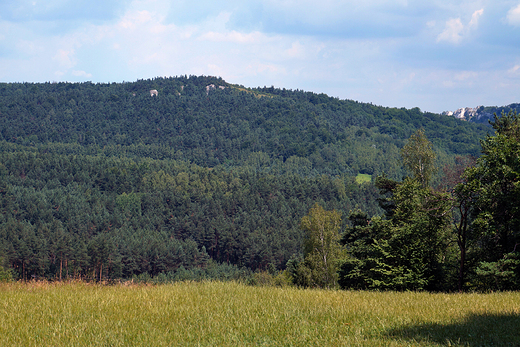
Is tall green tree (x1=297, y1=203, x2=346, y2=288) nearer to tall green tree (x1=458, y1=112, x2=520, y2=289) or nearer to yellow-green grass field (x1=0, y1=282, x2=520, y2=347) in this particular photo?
tall green tree (x1=458, y1=112, x2=520, y2=289)

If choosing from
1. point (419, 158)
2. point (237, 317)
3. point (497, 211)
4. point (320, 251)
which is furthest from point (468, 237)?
point (320, 251)

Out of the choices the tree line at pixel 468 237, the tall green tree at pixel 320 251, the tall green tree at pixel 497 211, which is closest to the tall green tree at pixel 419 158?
the tall green tree at pixel 320 251

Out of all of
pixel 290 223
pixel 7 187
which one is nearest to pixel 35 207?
pixel 7 187

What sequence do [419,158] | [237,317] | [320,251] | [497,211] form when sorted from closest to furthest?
[237,317] → [497,211] → [419,158] → [320,251]

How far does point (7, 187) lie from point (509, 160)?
20559 centimetres

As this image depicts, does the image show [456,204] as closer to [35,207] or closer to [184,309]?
[184,309]

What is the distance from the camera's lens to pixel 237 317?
30.7ft

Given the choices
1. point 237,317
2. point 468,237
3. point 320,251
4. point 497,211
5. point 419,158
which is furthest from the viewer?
point 320,251

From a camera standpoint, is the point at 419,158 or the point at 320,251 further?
the point at 320,251

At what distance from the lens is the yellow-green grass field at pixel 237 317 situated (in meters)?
7.89

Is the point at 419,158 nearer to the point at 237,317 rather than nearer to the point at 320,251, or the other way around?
the point at 320,251

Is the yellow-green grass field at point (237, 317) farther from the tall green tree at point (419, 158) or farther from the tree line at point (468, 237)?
the tall green tree at point (419, 158)

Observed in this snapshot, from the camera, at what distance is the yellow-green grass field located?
7.89 meters

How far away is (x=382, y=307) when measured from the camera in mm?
10562
